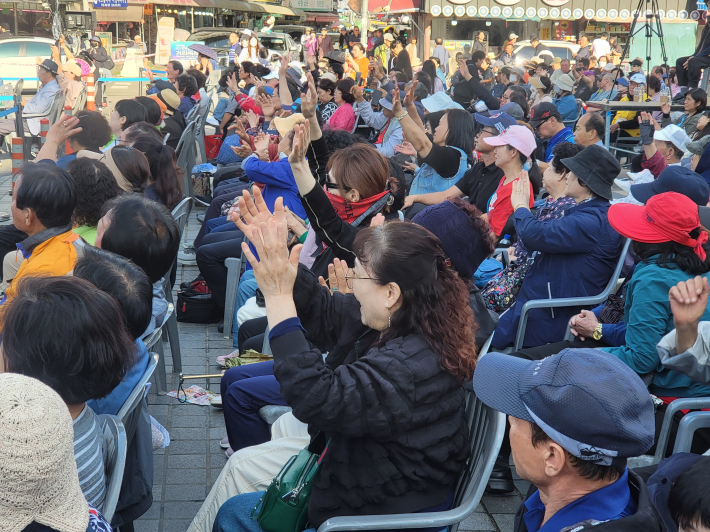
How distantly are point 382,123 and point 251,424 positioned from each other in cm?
735

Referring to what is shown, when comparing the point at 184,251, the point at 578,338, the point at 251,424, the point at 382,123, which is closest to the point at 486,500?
the point at 578,338

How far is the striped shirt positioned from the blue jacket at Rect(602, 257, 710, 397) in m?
2.08

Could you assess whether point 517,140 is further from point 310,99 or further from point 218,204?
point 218,204

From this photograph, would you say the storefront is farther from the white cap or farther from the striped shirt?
the striped shirt

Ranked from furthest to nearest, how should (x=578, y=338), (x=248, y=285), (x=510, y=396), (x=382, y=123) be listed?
(x=382, y=123)
(x=248, y=285)
(x=578, y=338)
(x=510, y=396)

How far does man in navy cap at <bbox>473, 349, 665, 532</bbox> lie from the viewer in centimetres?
154

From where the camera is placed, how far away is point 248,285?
16.2ft

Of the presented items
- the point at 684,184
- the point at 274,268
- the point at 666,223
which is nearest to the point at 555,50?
the point at 684,184

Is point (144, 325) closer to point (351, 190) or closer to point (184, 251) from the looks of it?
point (351, 190)

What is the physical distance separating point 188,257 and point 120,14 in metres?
32.1

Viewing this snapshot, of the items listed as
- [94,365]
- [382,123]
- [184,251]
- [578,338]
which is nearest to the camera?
[94,365]

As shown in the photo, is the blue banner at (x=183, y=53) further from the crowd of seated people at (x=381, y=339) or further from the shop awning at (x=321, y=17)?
the shop awning at (x=321, y=17)

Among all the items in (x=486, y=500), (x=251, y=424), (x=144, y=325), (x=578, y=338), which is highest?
(x=144, y=325)

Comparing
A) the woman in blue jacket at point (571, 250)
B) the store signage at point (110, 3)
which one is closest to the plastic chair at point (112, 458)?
the woman in blue jacket at point (571, 250)
